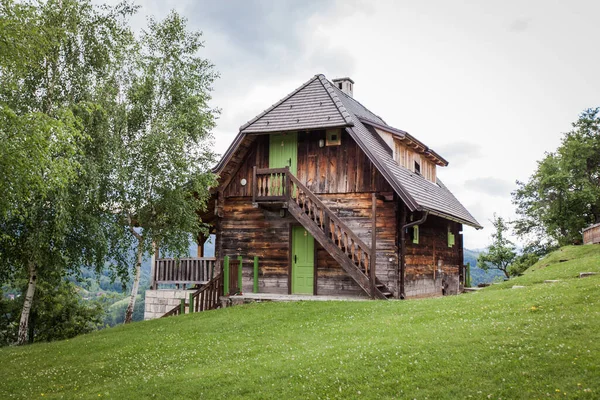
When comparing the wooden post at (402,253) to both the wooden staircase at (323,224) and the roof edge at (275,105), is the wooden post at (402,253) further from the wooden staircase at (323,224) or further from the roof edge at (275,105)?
Result: the roof edge at (275,105)

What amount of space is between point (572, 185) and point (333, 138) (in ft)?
98.1

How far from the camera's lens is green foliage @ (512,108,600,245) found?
40656mm

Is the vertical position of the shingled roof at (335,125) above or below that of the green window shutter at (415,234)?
above

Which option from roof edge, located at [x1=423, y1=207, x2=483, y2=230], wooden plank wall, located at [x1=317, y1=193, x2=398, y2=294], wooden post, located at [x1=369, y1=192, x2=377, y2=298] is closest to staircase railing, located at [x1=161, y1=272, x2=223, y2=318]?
wooden plank wall, located at [x1=317, y1=193, x2=398, y2=294]

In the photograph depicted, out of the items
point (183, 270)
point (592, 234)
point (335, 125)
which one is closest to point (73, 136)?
point (335, 125)

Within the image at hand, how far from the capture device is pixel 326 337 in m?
12.5

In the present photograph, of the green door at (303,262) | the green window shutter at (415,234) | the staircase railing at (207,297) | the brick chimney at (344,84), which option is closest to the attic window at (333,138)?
the green door at (303,262)

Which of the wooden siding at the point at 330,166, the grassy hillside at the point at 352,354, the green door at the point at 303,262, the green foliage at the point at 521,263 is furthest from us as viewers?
the green foliage at the point at 521,263

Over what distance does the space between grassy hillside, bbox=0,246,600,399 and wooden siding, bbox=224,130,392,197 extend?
531 cm

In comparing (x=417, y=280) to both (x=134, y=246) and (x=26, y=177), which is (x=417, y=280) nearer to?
(x=134, y=246)

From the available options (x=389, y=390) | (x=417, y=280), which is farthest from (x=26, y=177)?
(x=417, y=280)

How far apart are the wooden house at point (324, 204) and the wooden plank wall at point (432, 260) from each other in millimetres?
81

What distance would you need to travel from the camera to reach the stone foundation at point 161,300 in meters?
25.4

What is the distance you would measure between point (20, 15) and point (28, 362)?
9002mm
